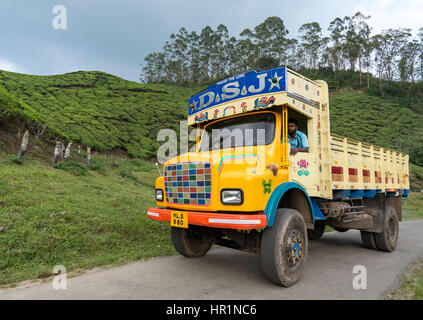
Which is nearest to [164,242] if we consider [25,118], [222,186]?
[222,186]

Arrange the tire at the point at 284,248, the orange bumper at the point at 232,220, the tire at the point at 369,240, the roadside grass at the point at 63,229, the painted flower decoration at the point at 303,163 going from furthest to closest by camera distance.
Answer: the tire at the point at 369,240 < the roadside grass at the point at 63,229 < the painted flower decoration at the point at 303,163 < the tire at the point at 284,248 < the orange bumper at the point at 232,220

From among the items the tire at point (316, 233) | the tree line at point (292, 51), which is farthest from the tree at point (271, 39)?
the tire at point (316, 233)

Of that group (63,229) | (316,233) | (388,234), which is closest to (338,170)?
(388,234)

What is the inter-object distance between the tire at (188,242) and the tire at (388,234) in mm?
4120

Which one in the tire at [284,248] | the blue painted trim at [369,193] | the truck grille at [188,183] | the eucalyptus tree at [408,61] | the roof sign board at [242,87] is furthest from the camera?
the eucalyptus tree at [408,61]

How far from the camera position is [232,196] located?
3664mm

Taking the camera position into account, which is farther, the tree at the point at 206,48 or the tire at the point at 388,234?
the tree at the point at 206,48

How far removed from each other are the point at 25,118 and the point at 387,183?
15.1 meters

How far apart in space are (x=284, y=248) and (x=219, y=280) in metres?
1.12

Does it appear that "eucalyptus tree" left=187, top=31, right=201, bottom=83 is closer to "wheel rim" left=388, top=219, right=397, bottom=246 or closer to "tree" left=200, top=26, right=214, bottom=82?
"tree" left=200, top=26, right=214, bottom=82

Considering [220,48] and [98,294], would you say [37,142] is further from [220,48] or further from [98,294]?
[220,48]

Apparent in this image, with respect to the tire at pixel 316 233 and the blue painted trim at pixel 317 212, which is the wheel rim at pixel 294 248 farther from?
the tire at pixel 316 233

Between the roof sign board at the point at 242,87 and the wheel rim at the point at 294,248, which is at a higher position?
the roof sign board at the point at 242,87

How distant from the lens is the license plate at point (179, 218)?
3.99m
